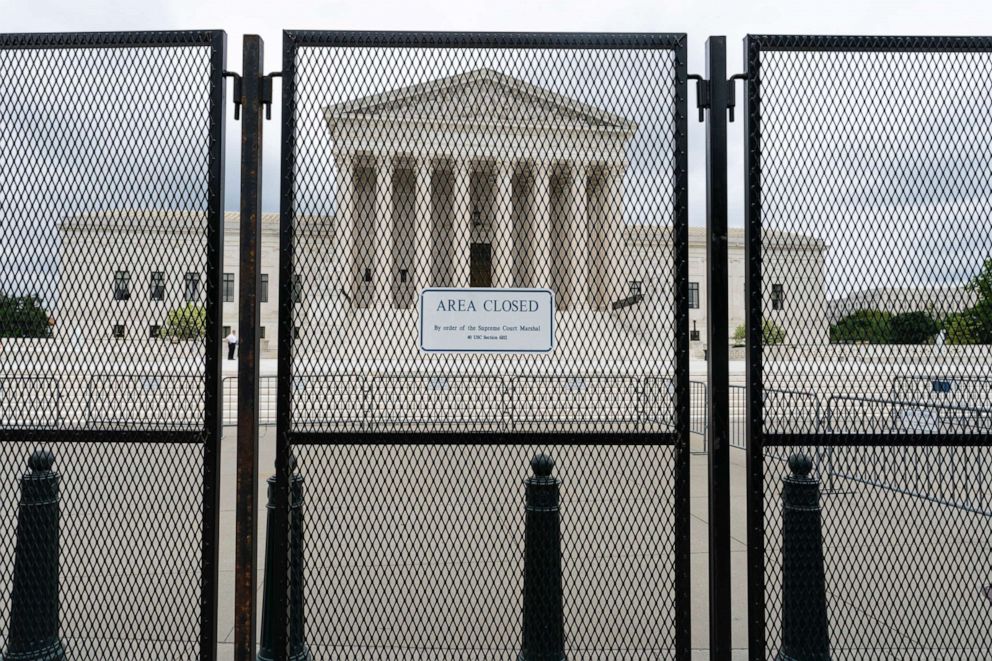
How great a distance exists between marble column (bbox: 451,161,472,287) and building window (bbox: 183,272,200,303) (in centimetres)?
113

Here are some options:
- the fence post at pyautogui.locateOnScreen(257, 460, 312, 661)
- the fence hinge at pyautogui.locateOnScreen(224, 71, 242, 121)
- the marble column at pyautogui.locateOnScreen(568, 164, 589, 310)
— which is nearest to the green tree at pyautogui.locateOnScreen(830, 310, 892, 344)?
the marble column at pyautogui.locateOnScreen(568, 164, 589, 310)

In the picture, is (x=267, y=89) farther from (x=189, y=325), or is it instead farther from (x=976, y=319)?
(x=976, y=319)

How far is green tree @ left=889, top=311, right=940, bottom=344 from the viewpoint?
317 cm

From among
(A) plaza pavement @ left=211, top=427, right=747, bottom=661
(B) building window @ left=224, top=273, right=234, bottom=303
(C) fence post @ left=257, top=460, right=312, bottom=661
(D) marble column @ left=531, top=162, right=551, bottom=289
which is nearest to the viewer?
(D) marble column @ left=531, top=162, right=551, bottom=289

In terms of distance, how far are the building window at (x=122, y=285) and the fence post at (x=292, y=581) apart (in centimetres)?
102

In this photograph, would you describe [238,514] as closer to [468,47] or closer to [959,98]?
[468,47]

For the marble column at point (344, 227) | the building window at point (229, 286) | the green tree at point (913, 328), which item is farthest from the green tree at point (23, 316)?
the building window at point (229, 286)

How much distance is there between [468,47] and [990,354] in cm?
275

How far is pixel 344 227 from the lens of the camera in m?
3.08

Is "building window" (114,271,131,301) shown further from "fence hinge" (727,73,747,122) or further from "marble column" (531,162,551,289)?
"fence hinge" (727,73,747,122)

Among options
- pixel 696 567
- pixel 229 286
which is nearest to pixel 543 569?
pixel 696 567

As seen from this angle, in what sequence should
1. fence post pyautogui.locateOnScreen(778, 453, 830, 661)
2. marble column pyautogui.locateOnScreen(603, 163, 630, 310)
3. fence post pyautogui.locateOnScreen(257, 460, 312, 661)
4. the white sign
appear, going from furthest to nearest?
fence post pyautogui.locateOnScreen(778, 453, 830, 661) → fence post pyautogui.locateOnScreen(257, 460, 312, 661) → marble column pyautogui.locateOnScreen(603, 163, 630, 310) → the white sign

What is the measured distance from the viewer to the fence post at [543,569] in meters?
3.41

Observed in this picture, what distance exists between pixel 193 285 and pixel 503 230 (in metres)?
1.44
